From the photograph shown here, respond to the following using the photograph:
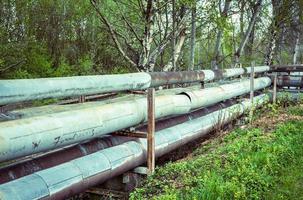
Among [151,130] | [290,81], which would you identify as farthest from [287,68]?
[151,130]

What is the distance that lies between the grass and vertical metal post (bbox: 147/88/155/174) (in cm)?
17

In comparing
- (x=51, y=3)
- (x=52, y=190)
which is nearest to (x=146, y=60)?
(x=52, y=190)

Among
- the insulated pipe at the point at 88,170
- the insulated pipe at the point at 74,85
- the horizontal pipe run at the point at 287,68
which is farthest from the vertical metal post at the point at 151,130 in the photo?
the horizontal pipe run at the point at 287,68

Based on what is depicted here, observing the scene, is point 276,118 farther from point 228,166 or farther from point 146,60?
point 228,166

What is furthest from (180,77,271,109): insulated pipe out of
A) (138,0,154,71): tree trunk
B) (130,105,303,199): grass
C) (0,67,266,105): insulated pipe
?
(138,0,154,71): tree trunk

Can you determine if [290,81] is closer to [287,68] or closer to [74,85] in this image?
[287,68]

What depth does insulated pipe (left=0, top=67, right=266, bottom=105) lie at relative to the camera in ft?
13.9

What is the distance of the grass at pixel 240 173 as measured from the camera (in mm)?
5258

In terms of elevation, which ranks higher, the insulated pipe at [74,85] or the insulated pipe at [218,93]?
the insulated pipe at [74,85]

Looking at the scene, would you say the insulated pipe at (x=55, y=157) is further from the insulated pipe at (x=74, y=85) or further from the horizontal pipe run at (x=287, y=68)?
the horizontal pipe run at (x=287, y=68)

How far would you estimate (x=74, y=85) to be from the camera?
5082 mm

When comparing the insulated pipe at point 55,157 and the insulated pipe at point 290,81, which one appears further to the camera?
the insulated pipe at point 290,81

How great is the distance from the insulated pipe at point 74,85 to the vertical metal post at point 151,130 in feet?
0.89

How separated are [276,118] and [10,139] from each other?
789 cm
